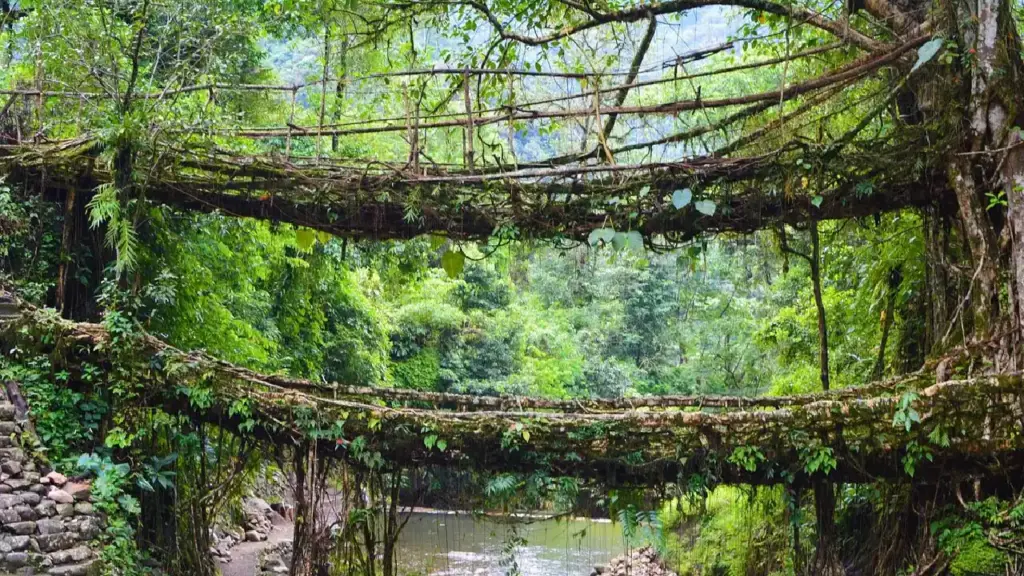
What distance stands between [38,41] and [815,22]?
7.81 meters

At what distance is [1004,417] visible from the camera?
16.9 ft

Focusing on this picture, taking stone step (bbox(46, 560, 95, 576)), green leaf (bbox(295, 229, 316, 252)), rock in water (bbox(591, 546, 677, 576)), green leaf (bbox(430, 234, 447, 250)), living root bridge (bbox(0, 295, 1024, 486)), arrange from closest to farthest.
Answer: living root bridge (bbox(0, 295, 1024, 486)), stone step (bbox(46, 560, 95, 576)), green leaf (bbox(430, 234, 447, 250)), green leaf (bbox(295, 229, 316, 252)), rock in water (bbox(591, 546, 677, 576))

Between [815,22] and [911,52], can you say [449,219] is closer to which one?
[815,22]

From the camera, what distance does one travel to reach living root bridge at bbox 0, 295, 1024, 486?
5.28m

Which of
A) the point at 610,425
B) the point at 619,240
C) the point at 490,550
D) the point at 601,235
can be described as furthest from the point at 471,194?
the point at 490,550

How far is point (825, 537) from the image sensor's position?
603 cm

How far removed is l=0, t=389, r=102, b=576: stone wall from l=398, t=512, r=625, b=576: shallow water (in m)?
4.42

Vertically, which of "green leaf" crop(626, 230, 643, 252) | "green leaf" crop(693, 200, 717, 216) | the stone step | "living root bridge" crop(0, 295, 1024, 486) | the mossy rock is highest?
"green leaf" crop(693, 200, 717, 216)

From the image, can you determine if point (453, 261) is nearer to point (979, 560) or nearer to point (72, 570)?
point (72, 570)

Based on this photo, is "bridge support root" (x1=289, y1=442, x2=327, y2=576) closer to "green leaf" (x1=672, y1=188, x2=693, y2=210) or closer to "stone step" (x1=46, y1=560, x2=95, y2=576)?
"stone step" (x1=46, y1=560, x2=95, y2=576)

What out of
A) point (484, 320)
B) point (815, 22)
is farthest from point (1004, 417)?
point (484, 320)

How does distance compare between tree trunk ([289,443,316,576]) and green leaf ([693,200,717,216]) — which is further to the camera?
tree trunk ([289,443,316,576])

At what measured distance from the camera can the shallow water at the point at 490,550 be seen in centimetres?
1130

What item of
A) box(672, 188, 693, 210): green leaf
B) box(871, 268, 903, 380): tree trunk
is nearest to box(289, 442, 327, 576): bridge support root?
box(672, 188, 693, 210): green leaf
